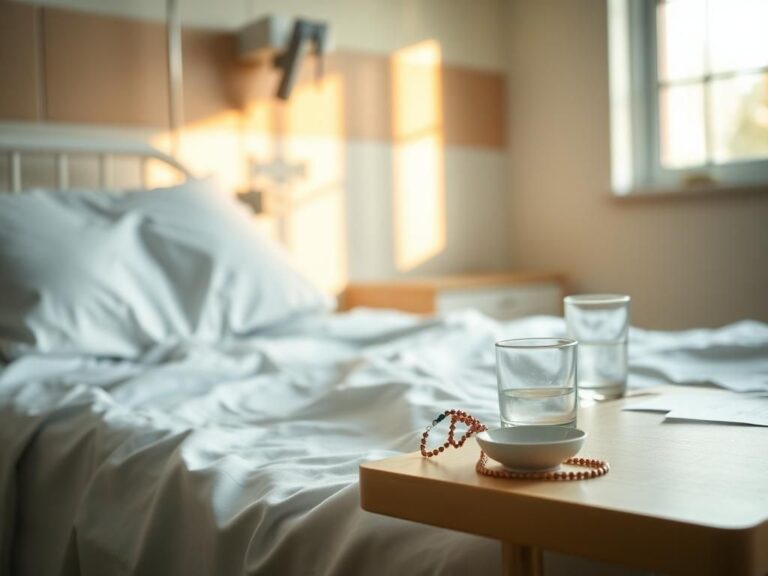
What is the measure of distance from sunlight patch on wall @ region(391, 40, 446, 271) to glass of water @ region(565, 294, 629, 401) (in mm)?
1932

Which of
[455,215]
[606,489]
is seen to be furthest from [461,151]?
[606,489]

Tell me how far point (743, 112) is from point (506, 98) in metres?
0.92

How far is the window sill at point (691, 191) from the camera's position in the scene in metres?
2.82

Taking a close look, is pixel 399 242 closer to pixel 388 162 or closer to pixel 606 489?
pixel 388 162

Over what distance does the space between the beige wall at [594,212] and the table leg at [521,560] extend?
244 cm

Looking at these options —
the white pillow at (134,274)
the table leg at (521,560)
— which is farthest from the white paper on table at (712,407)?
the white pillow at (134,274)

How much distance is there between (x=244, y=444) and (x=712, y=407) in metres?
0.56

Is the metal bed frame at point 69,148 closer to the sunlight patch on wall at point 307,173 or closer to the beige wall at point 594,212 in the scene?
the sunlight patch on wall at point 307,173

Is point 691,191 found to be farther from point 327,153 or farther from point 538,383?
point 538,383

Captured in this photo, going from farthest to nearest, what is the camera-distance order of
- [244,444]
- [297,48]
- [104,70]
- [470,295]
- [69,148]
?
[470,295]
[297,48]
[104,70]
[69,148]
[244,444]

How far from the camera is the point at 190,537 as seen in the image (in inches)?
39.3

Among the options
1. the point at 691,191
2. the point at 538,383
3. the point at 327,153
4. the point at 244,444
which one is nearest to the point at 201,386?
the point at 244,444

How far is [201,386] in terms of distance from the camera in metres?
1.49

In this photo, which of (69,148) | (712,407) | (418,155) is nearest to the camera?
(712,407)
